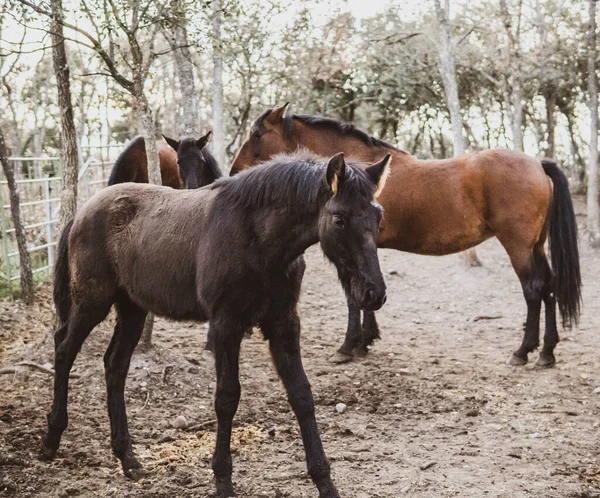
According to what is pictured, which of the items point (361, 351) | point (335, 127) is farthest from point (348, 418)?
point (335, 127)

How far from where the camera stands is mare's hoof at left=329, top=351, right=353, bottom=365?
655 cm

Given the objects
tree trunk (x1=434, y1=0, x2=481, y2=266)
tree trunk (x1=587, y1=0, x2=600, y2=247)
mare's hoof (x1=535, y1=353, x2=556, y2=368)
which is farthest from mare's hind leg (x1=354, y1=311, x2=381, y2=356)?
tree trunk (x1=587, y1=0, x2=600, y2=247)

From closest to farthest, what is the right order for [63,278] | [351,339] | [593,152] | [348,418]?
[63,278]
[348,418]
[351,339]
[593,152]

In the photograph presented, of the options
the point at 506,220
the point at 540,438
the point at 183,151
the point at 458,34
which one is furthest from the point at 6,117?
the point at 540,438

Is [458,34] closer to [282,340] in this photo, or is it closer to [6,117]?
[282,340]

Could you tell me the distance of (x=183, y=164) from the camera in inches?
280

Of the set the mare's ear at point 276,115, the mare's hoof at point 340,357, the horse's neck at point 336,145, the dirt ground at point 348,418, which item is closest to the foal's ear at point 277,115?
the mare's ear at point 276,115

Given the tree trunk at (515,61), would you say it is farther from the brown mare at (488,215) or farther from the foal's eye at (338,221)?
the foal's eye at (338,221)

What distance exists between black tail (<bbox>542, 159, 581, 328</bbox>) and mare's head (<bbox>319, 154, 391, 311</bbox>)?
4.01 m

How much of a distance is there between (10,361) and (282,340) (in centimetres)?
337

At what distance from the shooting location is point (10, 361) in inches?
229

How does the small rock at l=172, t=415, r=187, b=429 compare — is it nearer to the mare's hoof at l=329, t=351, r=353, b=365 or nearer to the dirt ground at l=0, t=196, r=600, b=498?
the dirt ground at l=0, t=196, r=600, b=498

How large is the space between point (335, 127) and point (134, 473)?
4448 millimetres

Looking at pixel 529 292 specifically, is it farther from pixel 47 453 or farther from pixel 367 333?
pixel 47 453
